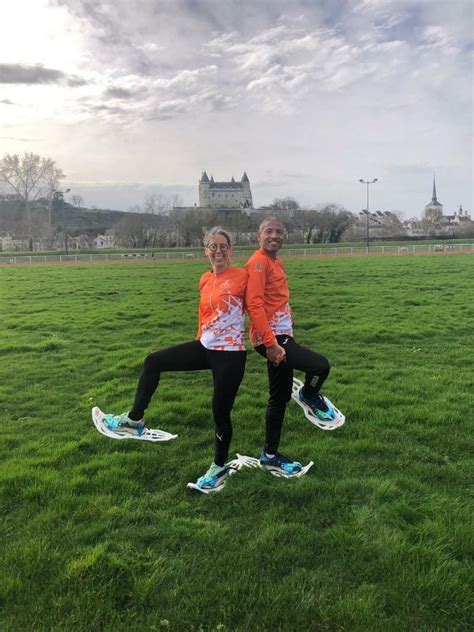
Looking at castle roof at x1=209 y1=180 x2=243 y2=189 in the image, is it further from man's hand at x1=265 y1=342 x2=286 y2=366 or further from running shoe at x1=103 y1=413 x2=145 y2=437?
man's hand at x1=265 y1=342 x2=286 y2=366

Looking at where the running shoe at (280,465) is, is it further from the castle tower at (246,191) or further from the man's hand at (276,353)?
the castle tower at (246,191)

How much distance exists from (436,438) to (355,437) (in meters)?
0.76

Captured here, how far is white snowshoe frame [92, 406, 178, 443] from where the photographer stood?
4.11 m

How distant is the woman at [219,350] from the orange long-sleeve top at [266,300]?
3.9 inches

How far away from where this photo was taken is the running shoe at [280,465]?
385cm

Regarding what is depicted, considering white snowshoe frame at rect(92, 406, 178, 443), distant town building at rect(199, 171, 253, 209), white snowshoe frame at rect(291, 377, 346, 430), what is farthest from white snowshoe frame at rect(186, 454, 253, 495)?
distant town building at rect(199, 171, 253, 209)

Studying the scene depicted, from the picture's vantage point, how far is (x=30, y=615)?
2463 mm

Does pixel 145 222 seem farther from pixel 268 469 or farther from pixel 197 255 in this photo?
pixel 268 469

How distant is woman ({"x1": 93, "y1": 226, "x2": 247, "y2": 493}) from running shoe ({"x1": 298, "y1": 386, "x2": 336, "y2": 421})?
113 centimetres

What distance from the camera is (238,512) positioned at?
343cm

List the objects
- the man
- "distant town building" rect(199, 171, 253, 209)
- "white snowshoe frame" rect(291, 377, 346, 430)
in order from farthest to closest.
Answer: "distant town building" rect(199, 171, 253, 209) → "white snowshoe frame" rect(291, 377, 346, 430) → the man

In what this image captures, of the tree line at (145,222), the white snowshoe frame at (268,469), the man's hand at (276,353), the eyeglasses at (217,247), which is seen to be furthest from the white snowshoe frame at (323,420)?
the tree line at (145,222)

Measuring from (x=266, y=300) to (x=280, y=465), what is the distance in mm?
1349

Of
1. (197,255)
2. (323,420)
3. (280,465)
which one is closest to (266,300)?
(280,465)
